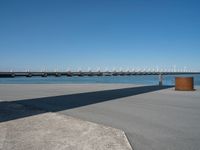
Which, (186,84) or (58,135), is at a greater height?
(186,84)

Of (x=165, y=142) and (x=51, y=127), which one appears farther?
(x=51, y=127)

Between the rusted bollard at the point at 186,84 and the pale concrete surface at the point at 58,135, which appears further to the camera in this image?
the rusted bollard at the point at 186,84

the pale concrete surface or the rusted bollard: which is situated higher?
the rusted bollard

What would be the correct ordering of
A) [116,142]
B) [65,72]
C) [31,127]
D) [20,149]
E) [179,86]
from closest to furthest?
[20,149]
[116,142]
[31,127]
[179,86]
[65,72]

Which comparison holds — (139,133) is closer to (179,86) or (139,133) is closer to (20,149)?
(20,149)

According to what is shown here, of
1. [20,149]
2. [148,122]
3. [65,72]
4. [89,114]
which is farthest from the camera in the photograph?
[65,72]

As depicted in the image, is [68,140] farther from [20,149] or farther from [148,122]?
[148,122]

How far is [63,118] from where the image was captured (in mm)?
7219

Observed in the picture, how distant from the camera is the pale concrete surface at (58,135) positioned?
15.0ft

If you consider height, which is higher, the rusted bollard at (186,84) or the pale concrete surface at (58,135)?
the rusted bollard at (186,84)

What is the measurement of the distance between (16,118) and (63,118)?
1293mm

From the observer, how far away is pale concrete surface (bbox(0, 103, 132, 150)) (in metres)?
4.57

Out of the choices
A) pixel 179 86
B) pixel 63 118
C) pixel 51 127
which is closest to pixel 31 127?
pixel 51 127

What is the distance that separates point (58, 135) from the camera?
5.31m
